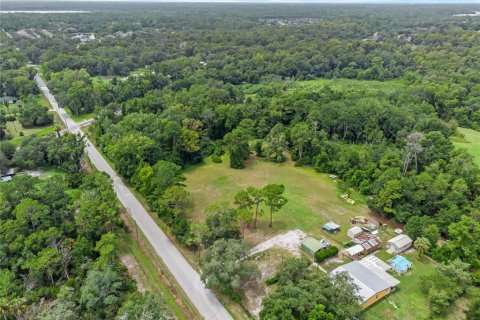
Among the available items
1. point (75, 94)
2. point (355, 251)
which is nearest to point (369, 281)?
point (355, 251)

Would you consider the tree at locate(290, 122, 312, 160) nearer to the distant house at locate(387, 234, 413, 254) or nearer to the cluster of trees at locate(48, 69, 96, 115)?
the distant house at locate(387, 234, 413, 254)

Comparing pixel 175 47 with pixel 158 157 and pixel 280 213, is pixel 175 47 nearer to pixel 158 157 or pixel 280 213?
pixel 158 157

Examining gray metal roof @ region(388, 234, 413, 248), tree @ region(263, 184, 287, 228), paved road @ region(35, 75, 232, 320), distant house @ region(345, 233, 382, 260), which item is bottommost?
paved road @ region(35, 75, 232, 320)

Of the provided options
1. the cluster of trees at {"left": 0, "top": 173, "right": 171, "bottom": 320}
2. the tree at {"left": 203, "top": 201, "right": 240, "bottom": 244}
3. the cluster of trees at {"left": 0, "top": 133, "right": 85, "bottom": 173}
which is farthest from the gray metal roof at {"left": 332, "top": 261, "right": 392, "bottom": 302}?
the cluster of trees at {"left": 0, "top": 133, "right": 85, "bottom": 173}

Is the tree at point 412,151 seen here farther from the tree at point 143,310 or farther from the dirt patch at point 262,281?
the tree at point 143,310

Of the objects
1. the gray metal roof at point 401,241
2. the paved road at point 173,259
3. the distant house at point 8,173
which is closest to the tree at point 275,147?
the paved road at point 173,259

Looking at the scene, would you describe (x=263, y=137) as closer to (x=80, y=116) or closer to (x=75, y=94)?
(x=80, y=116)

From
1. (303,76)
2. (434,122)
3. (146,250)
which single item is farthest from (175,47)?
(146,250)
